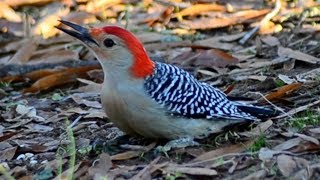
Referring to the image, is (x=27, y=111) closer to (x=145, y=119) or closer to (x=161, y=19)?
(x=145, y=119)

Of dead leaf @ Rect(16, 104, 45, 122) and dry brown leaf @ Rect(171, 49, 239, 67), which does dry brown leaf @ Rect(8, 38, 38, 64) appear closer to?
dead leaf @ Rect(16, 104, 45, 122)

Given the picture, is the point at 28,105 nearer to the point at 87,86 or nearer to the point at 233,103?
the point at 87,86

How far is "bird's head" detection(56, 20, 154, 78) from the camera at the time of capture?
4.93 metres

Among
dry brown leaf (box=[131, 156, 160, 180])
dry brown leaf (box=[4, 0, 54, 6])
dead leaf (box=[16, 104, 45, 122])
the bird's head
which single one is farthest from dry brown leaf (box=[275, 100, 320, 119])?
dry brown leaf (box=[4, 0, 54, 6])

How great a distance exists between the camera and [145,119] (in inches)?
191

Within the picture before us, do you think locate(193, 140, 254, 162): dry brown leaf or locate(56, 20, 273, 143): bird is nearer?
locate(193, 140, 254, 162): dry brown leaf

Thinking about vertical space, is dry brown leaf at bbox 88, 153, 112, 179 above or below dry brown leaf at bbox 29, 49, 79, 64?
above

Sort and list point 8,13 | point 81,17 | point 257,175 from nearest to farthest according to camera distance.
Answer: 1. point 257,175
2. point 81,17
3. point 8,13

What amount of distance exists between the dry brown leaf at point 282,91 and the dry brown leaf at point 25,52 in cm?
288

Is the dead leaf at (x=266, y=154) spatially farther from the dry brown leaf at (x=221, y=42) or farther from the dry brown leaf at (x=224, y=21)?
the dry brown leaf at (x=224, y=21)

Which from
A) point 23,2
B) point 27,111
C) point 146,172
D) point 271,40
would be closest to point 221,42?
point 271,40


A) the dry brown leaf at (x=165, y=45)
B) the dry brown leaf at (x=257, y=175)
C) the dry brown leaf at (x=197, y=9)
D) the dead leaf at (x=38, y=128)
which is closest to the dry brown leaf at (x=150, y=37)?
the dry brown leaf at (x=165, y=45)

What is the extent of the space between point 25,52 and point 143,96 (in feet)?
11.2

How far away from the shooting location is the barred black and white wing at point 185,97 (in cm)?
494
